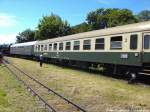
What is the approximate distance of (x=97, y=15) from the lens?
9856 centimetres

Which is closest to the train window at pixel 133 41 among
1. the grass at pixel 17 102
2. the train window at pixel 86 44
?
the grass at pixel 17 102

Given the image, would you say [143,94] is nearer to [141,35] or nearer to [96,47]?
[141,35]

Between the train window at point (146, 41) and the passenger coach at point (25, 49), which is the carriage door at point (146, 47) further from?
the passenger coach at point (25, 49)

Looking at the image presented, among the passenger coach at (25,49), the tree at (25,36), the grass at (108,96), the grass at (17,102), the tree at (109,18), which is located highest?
Answer: the tree at (109,18)

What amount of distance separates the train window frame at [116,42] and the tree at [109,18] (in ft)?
203

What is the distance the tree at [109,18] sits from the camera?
87.0 metres

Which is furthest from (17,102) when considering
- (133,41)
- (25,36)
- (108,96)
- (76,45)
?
(25,36)

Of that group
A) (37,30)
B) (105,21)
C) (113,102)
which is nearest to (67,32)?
(37,30)

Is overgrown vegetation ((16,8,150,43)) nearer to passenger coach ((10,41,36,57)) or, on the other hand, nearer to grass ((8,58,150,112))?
passenger coach ((10,41,36,57))

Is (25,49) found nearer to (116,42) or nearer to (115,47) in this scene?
(115,47)

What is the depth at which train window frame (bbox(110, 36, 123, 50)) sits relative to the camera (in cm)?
1984

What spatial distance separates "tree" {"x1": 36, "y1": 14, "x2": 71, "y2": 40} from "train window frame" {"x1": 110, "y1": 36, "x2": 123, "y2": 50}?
58.4 meters

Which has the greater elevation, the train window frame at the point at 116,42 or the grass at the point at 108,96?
the train window frame at the point at 116,42

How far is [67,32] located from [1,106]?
2771 inches
